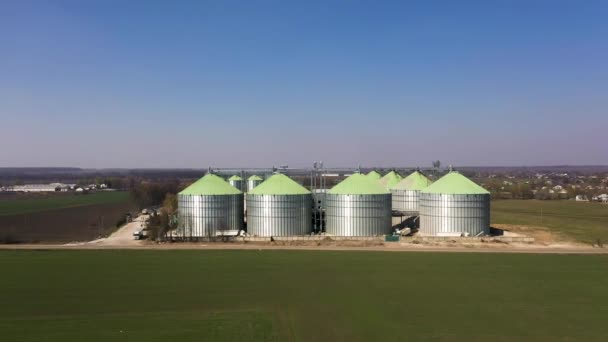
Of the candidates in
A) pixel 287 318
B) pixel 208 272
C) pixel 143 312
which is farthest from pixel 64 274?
pixel 287 318

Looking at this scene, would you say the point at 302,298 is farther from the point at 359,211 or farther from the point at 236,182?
the point at 236,182

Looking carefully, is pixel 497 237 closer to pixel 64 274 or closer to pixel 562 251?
pixel 562 251

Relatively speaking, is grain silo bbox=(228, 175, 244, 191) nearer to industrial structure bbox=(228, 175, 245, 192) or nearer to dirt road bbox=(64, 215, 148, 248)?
industrial structure bbox=(228, 175, 245, 192)

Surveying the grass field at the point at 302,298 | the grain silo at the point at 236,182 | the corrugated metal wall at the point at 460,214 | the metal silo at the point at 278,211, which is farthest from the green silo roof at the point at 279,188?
the grain silo at the point at 236,182

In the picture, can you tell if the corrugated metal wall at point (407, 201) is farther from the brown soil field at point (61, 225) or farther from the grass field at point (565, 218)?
the brown soil field at point (61, 225)

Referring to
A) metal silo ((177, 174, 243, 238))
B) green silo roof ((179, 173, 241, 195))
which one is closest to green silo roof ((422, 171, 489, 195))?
metal silo ((177, 174, 243, 238))

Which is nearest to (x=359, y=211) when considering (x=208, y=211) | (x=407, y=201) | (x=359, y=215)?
(x=359, y=215)
